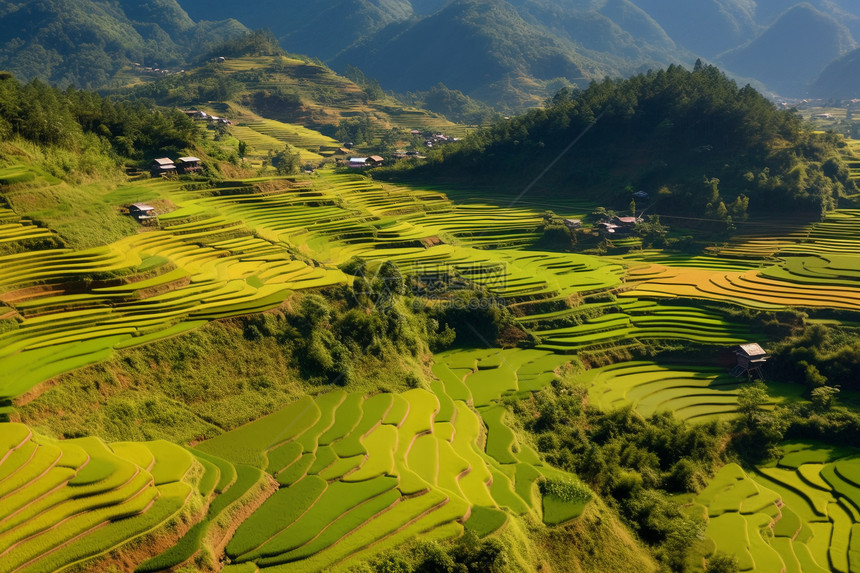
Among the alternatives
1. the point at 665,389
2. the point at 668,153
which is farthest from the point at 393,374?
the point at 668,153

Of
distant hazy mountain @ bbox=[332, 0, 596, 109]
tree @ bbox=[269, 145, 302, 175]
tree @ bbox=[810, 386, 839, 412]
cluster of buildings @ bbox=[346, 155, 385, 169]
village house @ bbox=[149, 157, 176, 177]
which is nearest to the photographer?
tree @ bbox=[810, 386, 839, 412]

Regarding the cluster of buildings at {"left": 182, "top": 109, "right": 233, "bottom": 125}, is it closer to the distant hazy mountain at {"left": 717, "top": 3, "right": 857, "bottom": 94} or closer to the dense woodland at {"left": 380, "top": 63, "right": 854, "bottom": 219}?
the dense woodland at {"left": 380, "top": 63, "right": 854, "bottom": 219}

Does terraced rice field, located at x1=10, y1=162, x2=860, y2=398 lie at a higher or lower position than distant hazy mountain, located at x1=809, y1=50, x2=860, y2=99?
lower

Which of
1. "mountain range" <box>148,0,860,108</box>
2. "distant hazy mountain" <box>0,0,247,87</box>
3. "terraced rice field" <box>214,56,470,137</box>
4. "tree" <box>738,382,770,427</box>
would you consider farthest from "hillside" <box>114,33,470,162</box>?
"tree" <box>738,382,770,427</box>

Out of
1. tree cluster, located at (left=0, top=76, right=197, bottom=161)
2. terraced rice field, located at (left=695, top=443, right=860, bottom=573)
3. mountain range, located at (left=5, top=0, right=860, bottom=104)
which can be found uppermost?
mountain range, located at (left=5, top=0, right=860, bottom=104)

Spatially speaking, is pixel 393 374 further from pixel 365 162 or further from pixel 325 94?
pixel 325 94

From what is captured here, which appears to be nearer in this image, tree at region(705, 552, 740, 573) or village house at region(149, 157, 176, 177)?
tree at region(705, 552, 740, 573)

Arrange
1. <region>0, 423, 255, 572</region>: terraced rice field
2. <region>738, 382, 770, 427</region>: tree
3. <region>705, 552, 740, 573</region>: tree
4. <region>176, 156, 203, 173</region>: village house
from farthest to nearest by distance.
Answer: <region>176, 156, 203, 173</region>: village house < <region>738, 382, 770, 427</region>: tree < <region>705, 552, 740, 573</region>: tree < <region>0, 423, 255, 572</region>: terraced rice field
